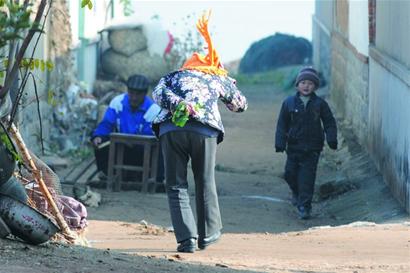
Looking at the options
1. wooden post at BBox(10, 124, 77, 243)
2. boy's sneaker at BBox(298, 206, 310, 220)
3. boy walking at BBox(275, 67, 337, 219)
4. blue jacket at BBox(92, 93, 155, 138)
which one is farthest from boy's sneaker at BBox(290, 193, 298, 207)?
wooden post at BBox(10, 124, 77, 243)

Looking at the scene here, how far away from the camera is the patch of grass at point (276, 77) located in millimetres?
28906

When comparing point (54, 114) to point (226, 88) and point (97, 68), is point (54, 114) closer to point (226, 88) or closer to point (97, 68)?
point (97, 68)

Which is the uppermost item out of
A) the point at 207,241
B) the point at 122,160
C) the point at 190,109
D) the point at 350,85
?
the point at 190,109

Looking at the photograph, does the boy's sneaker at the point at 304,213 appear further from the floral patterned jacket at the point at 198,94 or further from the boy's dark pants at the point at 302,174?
the floral patterned jacket at the point at 198,94

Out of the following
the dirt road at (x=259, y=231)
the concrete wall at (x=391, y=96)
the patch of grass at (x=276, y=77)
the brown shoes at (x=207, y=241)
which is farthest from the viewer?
the patch of grass at (x=276, y=77)

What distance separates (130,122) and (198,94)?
15.4 feet

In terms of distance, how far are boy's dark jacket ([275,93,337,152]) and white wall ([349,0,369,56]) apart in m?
4.01

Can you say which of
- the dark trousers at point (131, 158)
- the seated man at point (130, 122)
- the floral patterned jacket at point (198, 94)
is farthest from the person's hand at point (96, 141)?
the floral patterned jacket at point (198, 94)

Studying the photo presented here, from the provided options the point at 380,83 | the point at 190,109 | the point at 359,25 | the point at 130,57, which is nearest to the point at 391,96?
the point at 380,83

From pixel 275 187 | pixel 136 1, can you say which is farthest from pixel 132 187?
pixel 136 1

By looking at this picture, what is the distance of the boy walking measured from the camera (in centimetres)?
1293

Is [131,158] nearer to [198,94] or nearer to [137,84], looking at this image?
[137,84]

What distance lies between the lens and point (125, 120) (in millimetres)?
14125

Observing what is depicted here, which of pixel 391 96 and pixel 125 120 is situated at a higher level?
pixel 391 96
